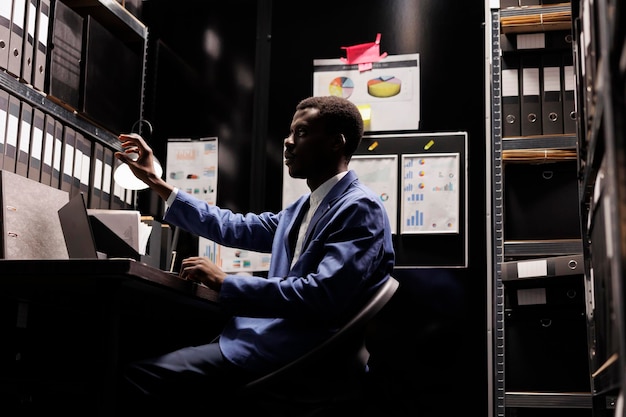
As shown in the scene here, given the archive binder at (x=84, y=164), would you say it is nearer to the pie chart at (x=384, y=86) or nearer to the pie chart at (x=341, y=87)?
the pie chart at (x=341, y=87)

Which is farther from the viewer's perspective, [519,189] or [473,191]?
[473,191]

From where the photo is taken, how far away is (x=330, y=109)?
241 centimetres

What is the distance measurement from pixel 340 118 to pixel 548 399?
4.12 ft

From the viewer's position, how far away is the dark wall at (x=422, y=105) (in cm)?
324

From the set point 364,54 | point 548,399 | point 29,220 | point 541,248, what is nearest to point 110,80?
point 364,54

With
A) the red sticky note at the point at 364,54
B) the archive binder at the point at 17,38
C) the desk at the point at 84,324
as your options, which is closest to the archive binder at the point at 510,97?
the red sticky note at the point at 364,54

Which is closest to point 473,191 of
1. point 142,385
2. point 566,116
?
point 566,116

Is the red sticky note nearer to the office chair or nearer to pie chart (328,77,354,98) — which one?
pie chart (328,77,354,98)

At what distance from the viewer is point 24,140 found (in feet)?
9.04

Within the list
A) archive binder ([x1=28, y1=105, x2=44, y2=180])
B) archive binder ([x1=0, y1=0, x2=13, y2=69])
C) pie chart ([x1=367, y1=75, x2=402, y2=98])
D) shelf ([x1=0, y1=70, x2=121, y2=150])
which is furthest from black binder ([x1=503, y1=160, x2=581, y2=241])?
archive binder ([x1=0, y1=0, x2=13, y2=69])

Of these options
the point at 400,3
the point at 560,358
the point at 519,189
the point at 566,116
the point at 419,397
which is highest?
the point at 400,3

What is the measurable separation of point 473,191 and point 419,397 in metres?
0.86

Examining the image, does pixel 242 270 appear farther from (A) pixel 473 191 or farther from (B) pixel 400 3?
(B) pixel 400 3

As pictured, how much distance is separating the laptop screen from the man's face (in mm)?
624
